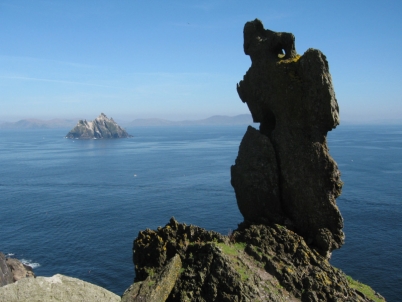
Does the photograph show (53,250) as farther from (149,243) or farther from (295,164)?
(295,164)

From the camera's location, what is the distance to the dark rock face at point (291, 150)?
78.0 feet

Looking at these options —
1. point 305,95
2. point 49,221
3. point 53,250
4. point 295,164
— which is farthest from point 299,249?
point 49,221

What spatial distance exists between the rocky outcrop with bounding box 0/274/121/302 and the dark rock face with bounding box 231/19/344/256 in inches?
539

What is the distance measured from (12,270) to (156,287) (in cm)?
3661

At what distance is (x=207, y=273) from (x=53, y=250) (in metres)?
43.6

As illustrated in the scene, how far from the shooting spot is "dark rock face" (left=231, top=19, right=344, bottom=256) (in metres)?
23.8

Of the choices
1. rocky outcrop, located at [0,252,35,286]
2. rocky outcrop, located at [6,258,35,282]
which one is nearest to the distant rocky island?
rocky outcrop, located at [0,252,35,286]

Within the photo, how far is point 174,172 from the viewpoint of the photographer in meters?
112

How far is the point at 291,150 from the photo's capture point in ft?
82.4

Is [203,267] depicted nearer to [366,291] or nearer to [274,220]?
[274,220]

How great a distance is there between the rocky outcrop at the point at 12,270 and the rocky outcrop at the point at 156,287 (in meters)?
31.7

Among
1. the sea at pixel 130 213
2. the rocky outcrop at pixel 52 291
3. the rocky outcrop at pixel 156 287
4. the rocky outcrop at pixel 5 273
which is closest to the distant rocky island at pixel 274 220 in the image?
the rocky outcrop at pixel 156 287

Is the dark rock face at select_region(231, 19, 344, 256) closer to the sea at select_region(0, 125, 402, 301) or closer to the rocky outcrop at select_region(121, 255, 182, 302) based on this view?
the rocky outcrop at select_region(121, 255, 182, 302)

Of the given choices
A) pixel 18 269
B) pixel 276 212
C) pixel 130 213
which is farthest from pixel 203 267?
pixel 130 213
